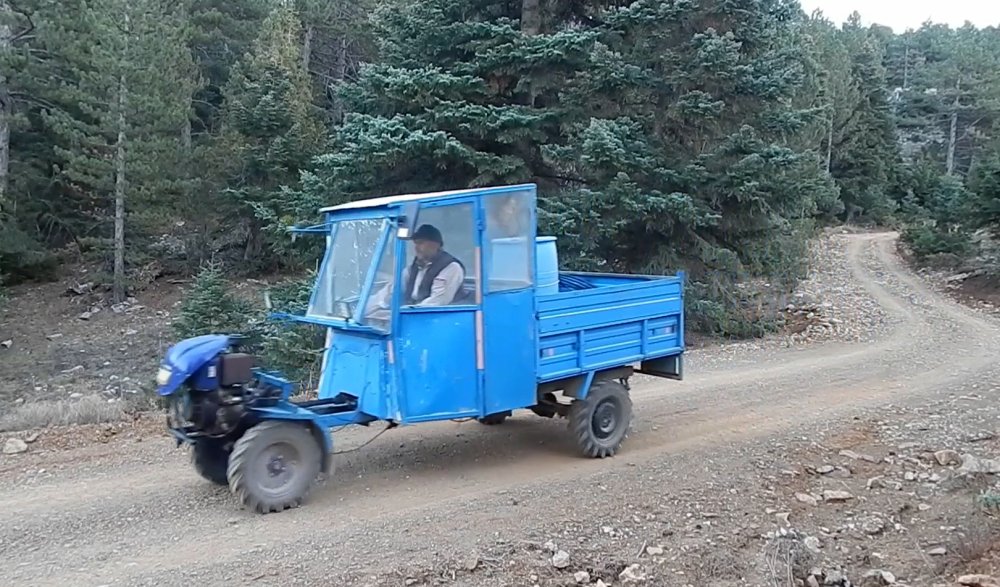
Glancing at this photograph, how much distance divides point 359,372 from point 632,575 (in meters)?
2.82

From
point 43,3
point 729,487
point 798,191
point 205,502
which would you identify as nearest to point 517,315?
point 729,487

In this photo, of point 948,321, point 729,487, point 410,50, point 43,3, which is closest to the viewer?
point 729,487

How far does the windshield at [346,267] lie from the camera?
7074mm

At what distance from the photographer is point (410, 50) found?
15.9 meters

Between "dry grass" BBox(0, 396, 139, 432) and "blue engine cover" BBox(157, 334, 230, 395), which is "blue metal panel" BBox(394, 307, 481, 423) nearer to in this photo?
"blue engine cover" BBox(157, 334, 230, 395)

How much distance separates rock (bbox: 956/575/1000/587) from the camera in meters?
5.27

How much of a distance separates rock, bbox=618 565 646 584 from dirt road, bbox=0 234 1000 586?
106mm

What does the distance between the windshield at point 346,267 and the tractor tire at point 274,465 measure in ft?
3.75

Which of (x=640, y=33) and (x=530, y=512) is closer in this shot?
(x=530, y=512)

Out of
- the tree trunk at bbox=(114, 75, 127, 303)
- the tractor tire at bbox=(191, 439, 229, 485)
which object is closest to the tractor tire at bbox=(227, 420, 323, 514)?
the tractor tire at bbox=(191, 439, 229, 485)

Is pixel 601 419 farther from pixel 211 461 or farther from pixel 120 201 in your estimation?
pixel 120 201

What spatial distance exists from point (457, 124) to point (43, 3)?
60.7 ft

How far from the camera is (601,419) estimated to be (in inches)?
321

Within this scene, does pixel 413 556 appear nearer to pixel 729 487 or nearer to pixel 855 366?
pixel 729 487
